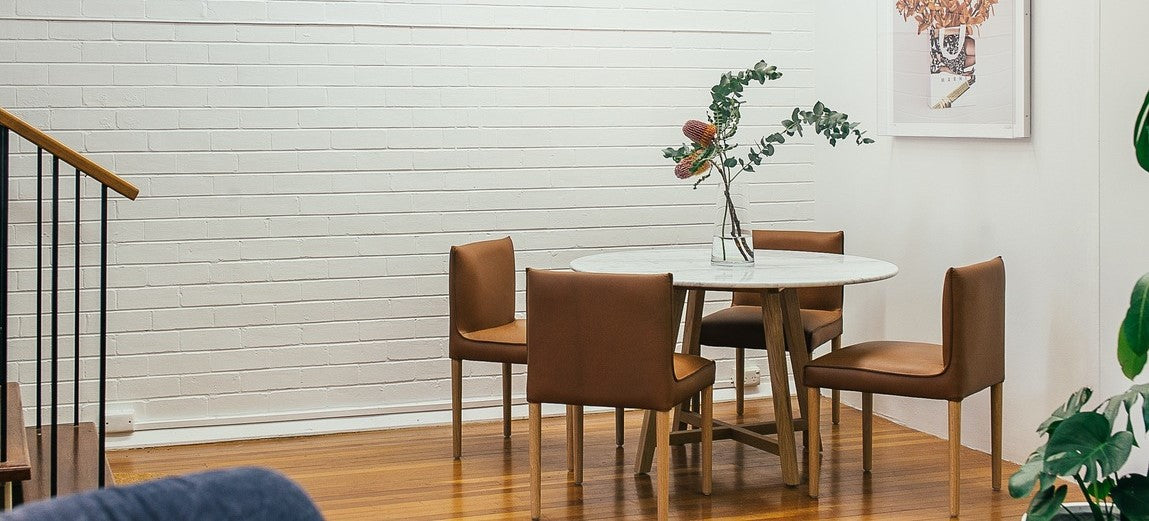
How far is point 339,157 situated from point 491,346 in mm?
1149

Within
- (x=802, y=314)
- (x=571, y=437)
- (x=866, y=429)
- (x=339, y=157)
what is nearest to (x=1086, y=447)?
(x=866, y=429)

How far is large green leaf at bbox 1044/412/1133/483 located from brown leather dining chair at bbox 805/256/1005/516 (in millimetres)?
997

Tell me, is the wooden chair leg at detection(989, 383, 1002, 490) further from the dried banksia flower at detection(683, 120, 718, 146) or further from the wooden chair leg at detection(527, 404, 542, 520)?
the wooden chair leg at detection(527, 404, 542, 520)

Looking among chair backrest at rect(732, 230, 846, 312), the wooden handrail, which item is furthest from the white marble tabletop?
the wooden handrail

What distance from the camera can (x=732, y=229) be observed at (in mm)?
4539

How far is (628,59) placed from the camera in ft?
18.5

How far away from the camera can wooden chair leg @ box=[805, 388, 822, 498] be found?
4.15 m

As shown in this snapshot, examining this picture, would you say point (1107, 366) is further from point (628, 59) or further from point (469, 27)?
point (469, 27)

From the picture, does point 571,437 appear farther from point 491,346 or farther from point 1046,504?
point 1046,504

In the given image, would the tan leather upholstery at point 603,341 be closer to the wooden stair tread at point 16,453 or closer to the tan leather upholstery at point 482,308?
the tan leather upholstery at point 482,308

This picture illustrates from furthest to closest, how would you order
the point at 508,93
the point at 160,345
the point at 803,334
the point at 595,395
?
the point at 508,93
the point at 160,345
the point at 803,334
the point at 595,395

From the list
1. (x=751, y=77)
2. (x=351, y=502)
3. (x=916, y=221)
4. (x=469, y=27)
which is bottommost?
(x=351, y=502)

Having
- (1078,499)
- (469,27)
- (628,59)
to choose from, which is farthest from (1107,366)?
(469,27)

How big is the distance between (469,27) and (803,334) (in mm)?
1984
